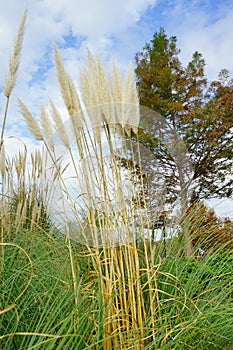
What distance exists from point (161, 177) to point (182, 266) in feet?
4.46

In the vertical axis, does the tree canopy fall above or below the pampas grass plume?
above

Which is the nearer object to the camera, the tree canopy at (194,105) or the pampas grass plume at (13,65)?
the pampas grass plume at (13,65)

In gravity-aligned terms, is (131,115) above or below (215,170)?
below

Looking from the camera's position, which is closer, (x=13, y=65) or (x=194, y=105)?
(x=13, y=65)

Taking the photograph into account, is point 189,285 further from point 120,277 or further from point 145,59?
point 145,59

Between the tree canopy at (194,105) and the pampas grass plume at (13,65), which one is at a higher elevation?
the tree canopy at (194,105)

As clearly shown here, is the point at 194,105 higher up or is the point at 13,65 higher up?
the point at 194,105

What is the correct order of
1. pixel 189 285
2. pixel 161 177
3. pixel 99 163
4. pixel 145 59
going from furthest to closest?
pixel 145 59
pixel 161 177
pixel 189 285
pixel 99 163

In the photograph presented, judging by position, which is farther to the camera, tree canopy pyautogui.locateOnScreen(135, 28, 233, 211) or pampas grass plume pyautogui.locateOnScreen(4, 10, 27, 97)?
tree canopy pyautogui.locateOnScreen(135, 28, 233, 211)

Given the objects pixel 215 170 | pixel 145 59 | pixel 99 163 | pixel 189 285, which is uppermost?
pixel 145 59

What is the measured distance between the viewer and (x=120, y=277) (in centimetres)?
193

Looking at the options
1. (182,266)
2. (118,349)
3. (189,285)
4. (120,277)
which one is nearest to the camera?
(118,349)

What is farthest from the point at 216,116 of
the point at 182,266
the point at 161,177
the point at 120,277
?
the point at 120,277

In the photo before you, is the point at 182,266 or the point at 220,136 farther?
the point at 220,136
